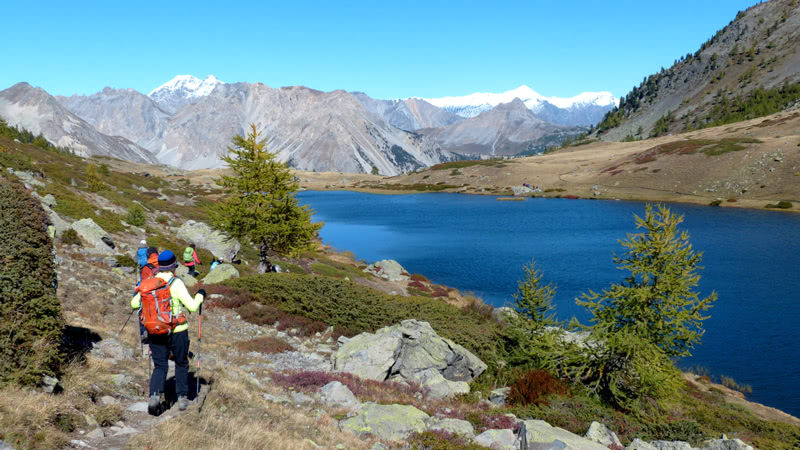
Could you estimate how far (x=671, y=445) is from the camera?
575 inches

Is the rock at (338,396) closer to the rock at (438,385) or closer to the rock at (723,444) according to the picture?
the rock at (438,385)

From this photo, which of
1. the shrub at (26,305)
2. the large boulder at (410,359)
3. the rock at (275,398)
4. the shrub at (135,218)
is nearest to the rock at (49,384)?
the shrub at (26,305)

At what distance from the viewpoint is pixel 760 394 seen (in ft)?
89.5

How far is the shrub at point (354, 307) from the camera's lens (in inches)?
992

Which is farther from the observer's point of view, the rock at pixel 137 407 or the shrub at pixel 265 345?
the shrub at pixel 265 345

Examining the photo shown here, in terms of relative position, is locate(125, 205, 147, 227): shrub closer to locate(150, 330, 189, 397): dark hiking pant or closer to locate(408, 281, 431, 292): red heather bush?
locate(408, 281, 431, 292): red heather bush


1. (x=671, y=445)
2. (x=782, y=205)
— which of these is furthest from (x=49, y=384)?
(x=782, y=205)

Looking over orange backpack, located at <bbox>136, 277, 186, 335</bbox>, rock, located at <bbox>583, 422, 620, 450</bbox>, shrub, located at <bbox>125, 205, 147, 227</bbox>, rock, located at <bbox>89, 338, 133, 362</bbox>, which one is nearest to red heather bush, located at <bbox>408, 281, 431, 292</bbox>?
shrub, located at <bbox>125, 205, 147, 227</bbox>

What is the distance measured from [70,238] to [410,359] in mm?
23358

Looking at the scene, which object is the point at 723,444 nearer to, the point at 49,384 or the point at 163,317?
the point at 163,317

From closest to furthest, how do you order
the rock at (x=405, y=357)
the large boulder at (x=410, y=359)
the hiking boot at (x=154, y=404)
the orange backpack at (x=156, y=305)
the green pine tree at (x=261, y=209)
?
the orange backpack at (x=156, y=305)
the hiking boot at (x=154, y=404)
the large boulder at (x=410, y=359)
the rock at (x=405, y=357)
the green pine tree at (x=261, y=209)

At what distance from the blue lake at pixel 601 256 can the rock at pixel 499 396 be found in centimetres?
1870

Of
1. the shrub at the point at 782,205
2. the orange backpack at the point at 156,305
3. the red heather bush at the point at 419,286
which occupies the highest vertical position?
the orange backpack at the point at 156,305

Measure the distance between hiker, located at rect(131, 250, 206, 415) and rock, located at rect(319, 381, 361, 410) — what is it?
5.53 meters
